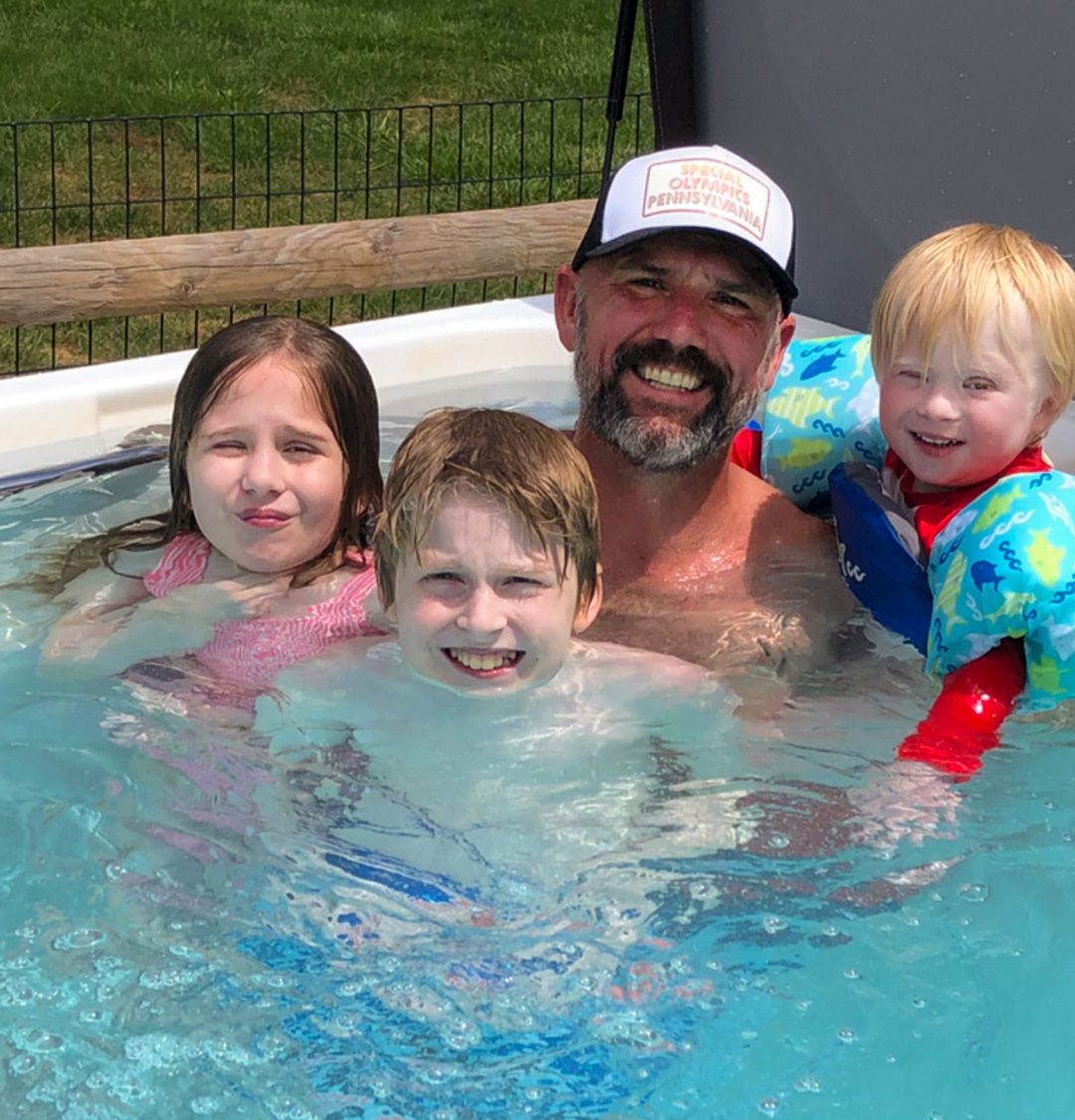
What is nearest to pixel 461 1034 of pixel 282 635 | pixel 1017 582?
pixel 282 635

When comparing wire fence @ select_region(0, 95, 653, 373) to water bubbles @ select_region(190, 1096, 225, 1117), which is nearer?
water bubbles @ select_region(190, 1096, 225, 1117)

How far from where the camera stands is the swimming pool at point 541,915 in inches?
85.3

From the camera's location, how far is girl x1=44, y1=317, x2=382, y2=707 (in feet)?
9.19

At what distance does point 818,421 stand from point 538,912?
1.16m

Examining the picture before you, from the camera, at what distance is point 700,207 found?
9.20ft

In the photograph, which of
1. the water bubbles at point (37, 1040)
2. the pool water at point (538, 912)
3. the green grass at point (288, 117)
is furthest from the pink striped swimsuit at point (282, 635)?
the green grass at point (288, 117)

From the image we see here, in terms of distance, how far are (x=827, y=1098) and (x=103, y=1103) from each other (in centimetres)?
86

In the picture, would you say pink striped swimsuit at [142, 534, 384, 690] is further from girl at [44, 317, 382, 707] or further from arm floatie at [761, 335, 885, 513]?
arm floatie at [761, 335, 885, 513]

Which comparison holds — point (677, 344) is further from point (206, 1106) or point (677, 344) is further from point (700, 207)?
point (206, 1106)

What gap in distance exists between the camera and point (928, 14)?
4.14 m

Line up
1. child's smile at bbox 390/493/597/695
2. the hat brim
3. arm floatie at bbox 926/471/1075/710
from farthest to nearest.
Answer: the hat brim < arm floatie at bbox 926/471/1075/710 < child's smile at bbox 390/493/597/695

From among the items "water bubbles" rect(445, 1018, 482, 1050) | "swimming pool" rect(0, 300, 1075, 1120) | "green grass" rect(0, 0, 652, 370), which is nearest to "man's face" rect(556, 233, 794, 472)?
"swimming pool" rect(0, 300, 1075, 1120)

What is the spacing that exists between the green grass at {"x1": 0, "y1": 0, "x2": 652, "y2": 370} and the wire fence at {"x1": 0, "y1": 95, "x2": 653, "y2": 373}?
0.01m

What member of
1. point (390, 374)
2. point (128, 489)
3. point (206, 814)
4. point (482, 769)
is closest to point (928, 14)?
point (390, 374)
